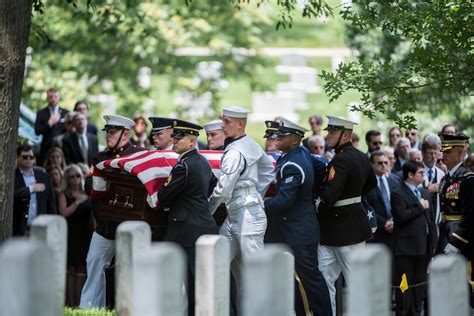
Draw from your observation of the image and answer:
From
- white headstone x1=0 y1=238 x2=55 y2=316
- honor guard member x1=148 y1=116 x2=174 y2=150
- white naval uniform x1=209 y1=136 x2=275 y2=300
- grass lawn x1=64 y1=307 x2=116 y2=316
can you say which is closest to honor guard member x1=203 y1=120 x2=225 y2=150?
honor guard member x1=148 y1=116 x2=174 y2=150

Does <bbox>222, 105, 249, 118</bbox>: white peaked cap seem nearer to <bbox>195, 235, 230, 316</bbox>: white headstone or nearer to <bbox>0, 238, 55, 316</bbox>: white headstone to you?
<bbox>195, 235, 230, 316</bbox>: white headstone

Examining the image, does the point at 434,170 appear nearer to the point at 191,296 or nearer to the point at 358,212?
the point at 358,212

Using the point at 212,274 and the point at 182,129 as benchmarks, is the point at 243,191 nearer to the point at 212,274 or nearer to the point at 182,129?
the point at 182,129

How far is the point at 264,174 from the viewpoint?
11672 mm

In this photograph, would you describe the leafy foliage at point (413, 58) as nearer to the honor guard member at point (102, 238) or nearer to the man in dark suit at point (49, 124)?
the honor guard member at point (102, 238)

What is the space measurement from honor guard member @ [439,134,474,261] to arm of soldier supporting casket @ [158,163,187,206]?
2.58m

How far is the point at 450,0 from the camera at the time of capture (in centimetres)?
1095

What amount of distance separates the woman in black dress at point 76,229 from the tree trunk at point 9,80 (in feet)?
13.6

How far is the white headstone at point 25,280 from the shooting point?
16.4 feet

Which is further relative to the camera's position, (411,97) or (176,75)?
(176,75)

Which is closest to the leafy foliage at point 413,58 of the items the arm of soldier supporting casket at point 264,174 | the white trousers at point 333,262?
the arm of soldier supporting casket at point 264,174

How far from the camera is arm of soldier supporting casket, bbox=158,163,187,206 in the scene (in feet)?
34.6

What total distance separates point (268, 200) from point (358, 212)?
2.82 ft

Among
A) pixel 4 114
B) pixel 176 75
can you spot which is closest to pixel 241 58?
pixel 176 75
